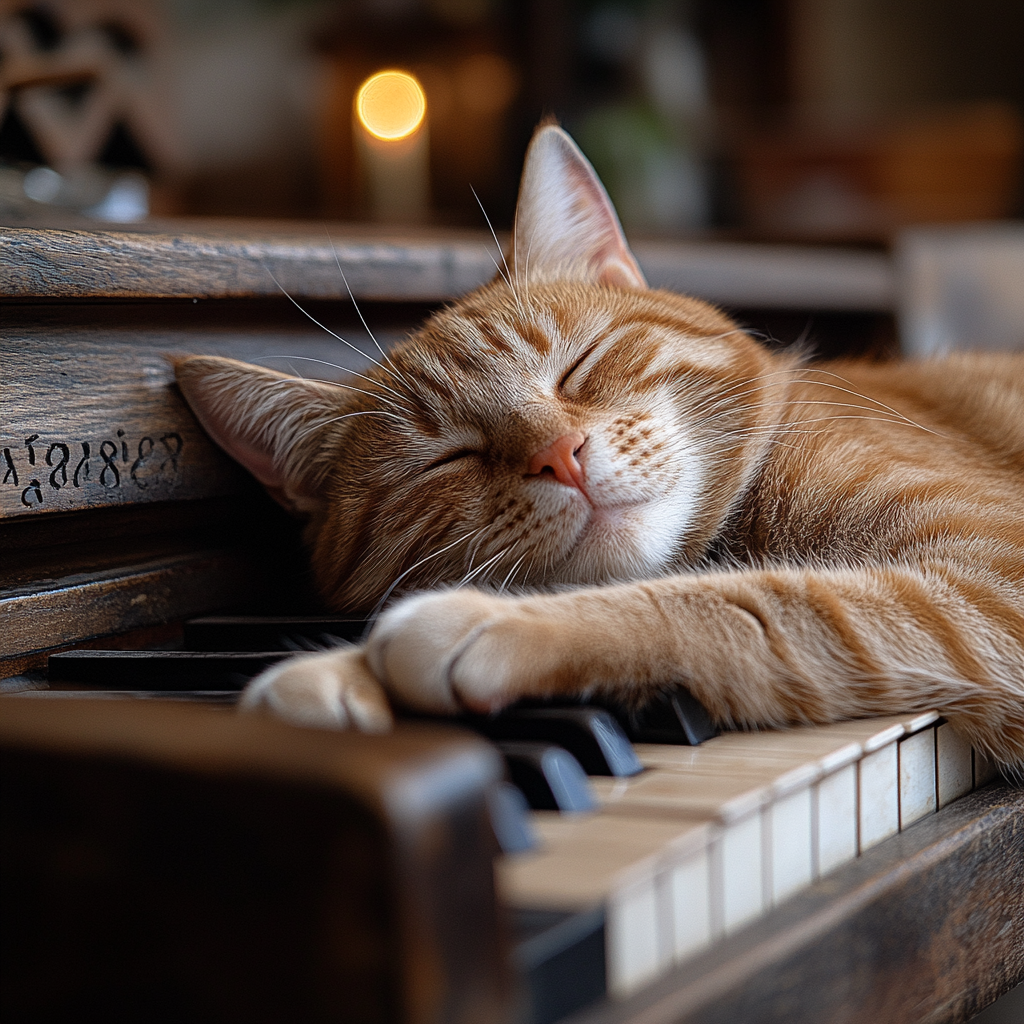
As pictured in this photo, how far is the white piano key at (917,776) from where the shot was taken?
0.82 meters

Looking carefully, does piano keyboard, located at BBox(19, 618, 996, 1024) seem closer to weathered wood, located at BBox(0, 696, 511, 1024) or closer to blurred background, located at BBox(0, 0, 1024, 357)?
weathered wood, located at BBox(0, 696, 511, 1024)

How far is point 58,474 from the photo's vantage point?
102cm

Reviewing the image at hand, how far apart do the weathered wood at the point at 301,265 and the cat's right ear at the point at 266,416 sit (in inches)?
3.5

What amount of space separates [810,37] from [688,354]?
476 centimetres

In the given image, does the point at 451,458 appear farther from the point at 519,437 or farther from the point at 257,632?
the point at 257,632

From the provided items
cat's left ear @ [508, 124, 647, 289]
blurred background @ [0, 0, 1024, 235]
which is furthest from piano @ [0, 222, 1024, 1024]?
blurred background @ [0, 0, 1024, 235]

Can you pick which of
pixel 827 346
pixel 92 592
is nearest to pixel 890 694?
pixel 92 592

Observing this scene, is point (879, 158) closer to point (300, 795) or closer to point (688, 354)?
point (688, 354)

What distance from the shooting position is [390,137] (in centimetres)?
416

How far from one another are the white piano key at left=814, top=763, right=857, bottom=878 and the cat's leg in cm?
9

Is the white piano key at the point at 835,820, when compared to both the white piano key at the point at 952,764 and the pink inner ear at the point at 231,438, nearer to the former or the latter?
the white piano key at the point at 952,764

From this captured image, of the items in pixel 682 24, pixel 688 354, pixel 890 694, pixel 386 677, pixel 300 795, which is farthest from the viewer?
pixel 682 24

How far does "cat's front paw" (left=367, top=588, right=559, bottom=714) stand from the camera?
73 centimetres

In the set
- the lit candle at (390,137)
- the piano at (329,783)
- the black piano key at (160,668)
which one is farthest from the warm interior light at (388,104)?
the black piano key at (160,668)
